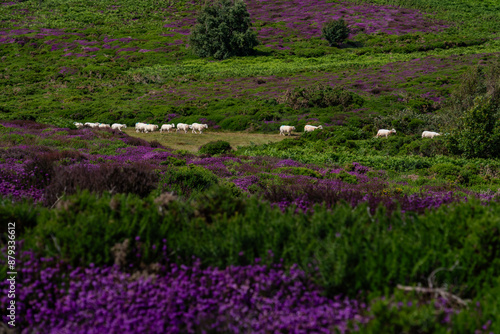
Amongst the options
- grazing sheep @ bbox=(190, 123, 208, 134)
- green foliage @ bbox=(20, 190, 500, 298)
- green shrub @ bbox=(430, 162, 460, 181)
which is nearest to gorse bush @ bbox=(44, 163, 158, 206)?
green foliage @ bbox=(20, 190, 500, 298)

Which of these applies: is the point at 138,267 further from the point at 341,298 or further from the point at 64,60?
the point at 64,60

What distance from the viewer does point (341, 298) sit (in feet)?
9.23

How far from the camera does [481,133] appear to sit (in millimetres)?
17938

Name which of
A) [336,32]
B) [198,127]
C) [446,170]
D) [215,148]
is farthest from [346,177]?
[336,32]

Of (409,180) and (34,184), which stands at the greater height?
(34,184)

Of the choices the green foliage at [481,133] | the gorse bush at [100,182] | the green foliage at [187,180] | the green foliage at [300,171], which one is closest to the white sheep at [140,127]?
the green foliage at [300,171]

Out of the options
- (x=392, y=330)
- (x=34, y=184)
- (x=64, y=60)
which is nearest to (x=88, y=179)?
(x=34, y=184)

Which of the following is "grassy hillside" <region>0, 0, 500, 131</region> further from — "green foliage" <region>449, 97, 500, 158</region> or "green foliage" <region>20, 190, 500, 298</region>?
"green foliage" <region>20, 190, 500, 298</region>

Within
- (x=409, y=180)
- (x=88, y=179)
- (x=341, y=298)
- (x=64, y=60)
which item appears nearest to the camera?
(x=341, y=298)

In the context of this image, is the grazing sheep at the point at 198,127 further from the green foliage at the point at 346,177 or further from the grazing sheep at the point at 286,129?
the green foliage at the point at 346,177

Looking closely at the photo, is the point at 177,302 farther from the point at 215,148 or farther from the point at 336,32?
the point at 336,32

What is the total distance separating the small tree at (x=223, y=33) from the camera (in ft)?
235

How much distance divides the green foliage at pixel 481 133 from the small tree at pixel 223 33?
196 feet

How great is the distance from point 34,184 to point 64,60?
245 ft
